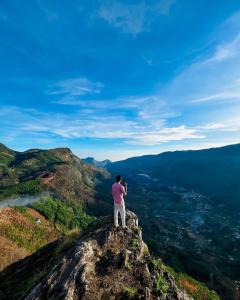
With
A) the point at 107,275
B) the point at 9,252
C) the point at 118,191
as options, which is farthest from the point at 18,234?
the point at 107,275

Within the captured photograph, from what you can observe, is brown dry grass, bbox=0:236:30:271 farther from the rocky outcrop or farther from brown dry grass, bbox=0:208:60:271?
the rocky outcrop

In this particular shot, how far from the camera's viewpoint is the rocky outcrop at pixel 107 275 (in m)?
20.3

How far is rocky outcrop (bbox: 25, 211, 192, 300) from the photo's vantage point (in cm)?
2034

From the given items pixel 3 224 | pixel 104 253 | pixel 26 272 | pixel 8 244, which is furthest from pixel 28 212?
pixel 104 253

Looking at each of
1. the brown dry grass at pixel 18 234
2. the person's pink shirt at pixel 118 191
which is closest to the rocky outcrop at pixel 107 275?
the person's pink shirt at pixel 118 191

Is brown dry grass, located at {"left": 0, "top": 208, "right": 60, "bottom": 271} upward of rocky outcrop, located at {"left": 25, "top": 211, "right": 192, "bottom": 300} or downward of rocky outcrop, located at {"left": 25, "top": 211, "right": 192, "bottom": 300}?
downward

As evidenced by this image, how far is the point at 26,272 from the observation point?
3388 centimetres

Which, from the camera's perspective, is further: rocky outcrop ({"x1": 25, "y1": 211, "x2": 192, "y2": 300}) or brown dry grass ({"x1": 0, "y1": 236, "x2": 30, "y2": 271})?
brown dry grass ({"x1": 0, "y1": 236, "x2": 30, "y2": 271})

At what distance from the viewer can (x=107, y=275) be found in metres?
21.9

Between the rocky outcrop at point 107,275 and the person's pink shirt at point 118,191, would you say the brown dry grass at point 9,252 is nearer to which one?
the person's pink shirt at point 118,191

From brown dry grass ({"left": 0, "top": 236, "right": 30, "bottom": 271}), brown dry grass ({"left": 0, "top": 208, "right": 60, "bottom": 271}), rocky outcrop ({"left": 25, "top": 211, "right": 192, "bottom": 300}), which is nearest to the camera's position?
rocky outcrop ({"left": 25, "top": 211, "right": 192, "bottom": 300})

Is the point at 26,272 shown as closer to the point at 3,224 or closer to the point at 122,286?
the point at 122,286

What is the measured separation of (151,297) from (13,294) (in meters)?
14.7

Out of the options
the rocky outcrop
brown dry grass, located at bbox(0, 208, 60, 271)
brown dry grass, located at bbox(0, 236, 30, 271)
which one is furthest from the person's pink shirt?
Answer: brown dry grass, located at bbox(0, 236, 30, 271)
